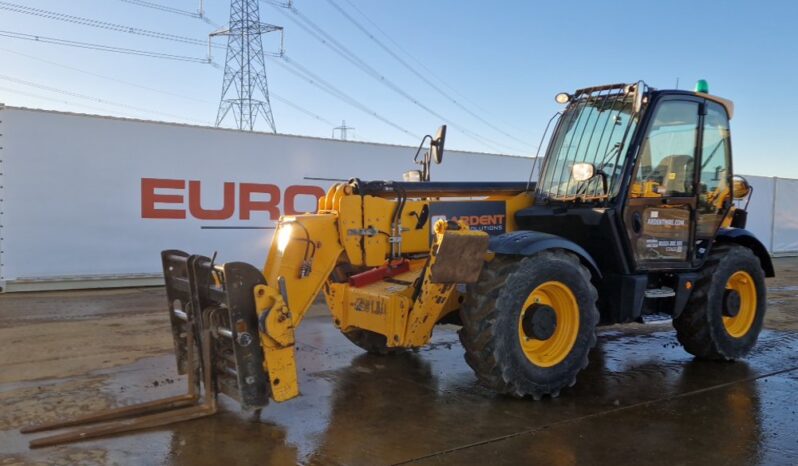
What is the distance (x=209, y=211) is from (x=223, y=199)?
0.31 meters

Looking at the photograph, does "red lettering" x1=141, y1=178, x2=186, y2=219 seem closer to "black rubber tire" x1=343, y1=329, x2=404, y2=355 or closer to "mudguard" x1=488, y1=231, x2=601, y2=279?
"black rubber tire" x1=343, y1=329, x2=404, y2=355

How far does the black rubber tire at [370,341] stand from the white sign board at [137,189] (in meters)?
5.66

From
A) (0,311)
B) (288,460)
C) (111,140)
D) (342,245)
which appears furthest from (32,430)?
(111,140)

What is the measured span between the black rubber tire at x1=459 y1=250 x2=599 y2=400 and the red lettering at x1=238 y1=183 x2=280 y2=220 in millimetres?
7504

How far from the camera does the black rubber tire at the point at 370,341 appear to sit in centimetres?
610

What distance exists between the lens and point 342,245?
507 cm

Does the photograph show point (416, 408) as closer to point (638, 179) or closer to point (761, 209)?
point (638, 179)

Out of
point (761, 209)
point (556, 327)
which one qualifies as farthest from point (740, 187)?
point (761, 209)

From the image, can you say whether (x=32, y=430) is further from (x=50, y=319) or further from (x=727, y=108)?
(x=727, y=108)

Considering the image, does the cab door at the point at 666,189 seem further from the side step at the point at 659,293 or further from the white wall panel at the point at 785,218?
the white wall panel at the point at 785,218

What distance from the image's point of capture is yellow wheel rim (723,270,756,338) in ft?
21.3

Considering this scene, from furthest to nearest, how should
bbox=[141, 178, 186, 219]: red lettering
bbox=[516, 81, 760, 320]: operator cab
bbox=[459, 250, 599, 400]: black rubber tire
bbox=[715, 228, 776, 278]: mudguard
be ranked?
bbox=[141, 178, 186, 219]: red lettering < bbox=[715, 228, 776, 278]: mudguard < bbox=[516, 81, 760, 320]: operator cab < bbox=[459, 250, 599, 400]: black rubber tire

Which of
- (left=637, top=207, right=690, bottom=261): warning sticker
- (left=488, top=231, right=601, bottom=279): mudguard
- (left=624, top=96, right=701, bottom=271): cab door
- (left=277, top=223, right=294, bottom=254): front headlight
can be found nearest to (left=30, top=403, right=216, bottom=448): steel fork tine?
(left=277, top=223, right=294, bottom=254): front headlight

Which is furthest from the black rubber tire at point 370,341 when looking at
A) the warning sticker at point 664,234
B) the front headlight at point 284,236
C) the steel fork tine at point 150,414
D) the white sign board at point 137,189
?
the white sign board at point 137,189
